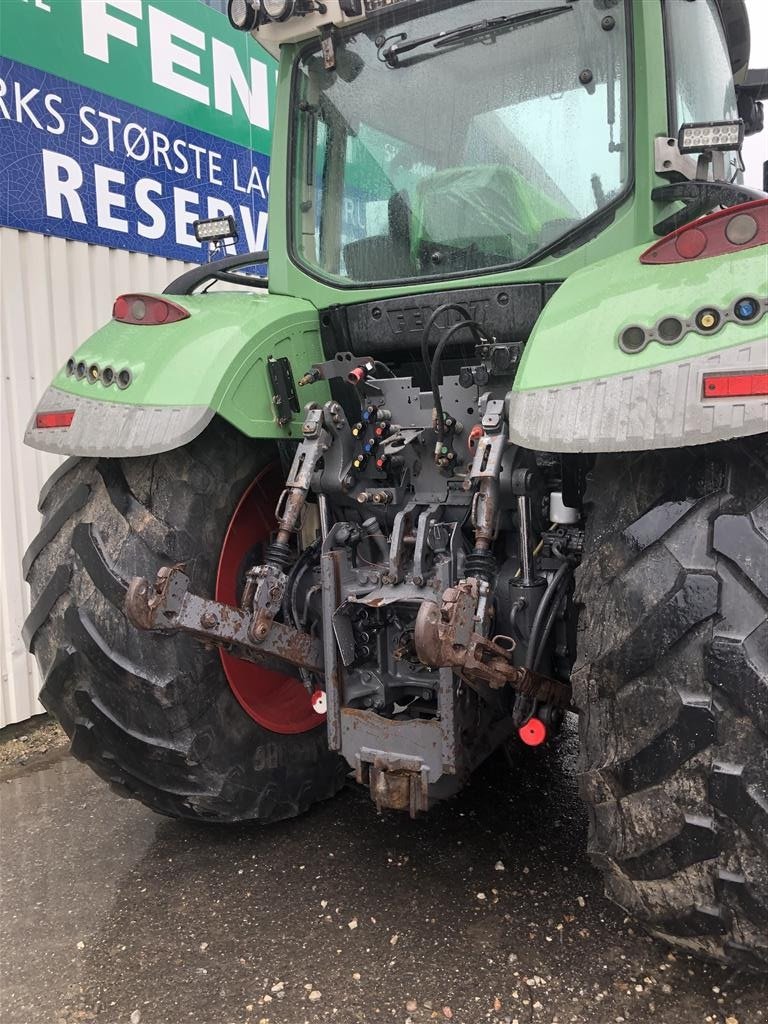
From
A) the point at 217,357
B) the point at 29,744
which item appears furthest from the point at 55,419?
the point at 29,744

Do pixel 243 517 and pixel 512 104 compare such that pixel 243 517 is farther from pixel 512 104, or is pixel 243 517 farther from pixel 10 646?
→ pixel 10 646

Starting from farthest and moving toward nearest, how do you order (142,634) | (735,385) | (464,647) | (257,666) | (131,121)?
(131,121) → (257,666) → (142,634) → (464,647) → (735,385)

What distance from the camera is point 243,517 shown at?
261 cm

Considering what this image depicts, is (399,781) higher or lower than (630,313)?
lower

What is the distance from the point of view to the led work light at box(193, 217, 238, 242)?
2.84 m

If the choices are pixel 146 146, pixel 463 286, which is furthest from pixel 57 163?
pixel 463 286

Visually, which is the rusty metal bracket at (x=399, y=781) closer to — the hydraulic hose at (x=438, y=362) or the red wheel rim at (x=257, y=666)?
the red wheel rim at (x=257, y=666)

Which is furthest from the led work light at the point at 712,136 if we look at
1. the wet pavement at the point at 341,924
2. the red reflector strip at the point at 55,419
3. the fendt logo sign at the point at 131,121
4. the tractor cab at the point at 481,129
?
the fendt logo sign at the point at 131,121

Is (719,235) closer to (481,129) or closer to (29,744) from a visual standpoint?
(481,129)

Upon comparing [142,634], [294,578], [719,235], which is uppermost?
Result: [719,235]

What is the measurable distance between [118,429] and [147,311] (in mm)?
440

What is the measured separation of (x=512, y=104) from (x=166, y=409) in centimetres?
126

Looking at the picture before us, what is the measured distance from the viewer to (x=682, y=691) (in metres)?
1.60

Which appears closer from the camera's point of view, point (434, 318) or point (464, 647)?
point (464, 647)
